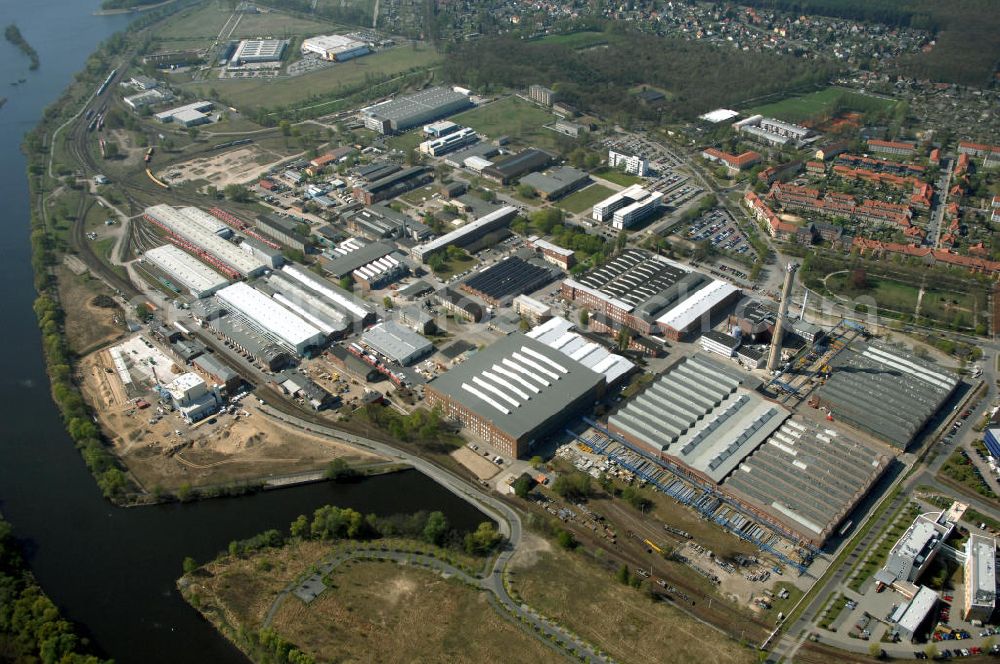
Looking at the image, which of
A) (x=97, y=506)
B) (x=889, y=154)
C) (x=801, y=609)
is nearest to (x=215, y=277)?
(x=97, y=506)

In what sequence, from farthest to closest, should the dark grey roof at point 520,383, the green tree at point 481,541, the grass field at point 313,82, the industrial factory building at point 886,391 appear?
1. the grass field at point 313,82
2. the industrial factory building at point 886,391
3. the dark grey roof at point 520,383
4. the green tree at point 481,541

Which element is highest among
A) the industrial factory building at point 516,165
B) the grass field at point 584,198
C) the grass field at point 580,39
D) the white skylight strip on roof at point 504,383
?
the grass field at point 580,39

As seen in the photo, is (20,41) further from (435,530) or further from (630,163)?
(435,530)

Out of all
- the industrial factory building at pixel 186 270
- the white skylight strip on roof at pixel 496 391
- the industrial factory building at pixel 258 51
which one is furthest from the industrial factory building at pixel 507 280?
the industrial factory building at pixel 258 51

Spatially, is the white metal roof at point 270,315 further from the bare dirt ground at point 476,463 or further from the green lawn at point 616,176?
the green lawn at point 616,176

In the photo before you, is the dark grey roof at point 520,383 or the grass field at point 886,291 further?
the grass field at point 886,291

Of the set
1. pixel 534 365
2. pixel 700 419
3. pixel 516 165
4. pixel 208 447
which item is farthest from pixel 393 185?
pixel 700 419
